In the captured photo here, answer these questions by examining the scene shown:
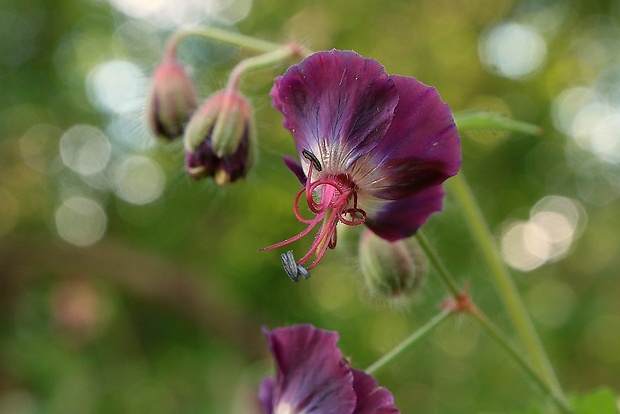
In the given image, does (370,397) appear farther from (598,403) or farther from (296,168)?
(598,403)

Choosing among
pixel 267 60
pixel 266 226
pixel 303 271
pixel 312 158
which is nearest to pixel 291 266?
pixel 303 271

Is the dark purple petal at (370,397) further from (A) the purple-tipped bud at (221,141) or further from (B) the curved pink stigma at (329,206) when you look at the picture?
(A) the purple-tipped bud at (221,141)

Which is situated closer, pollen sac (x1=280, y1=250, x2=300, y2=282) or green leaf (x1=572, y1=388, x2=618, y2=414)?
pollen sac (x1=280, y1=250, x2=300, y2=282)

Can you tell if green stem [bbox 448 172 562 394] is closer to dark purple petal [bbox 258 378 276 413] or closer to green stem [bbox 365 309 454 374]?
green stem [bbox 365 309 454 374]

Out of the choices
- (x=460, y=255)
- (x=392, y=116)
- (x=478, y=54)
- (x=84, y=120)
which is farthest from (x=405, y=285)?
(x=84, y=120)

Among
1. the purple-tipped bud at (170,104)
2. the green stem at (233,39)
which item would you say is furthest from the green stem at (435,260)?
the purple-tipped bud at (170,104)

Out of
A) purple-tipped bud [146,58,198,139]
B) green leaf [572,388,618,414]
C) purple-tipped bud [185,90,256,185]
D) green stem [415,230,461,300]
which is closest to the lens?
green stem [415,230,461,300]

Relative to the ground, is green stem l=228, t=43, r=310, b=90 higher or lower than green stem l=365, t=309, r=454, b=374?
higher

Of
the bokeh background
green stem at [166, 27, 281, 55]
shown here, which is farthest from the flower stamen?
the bokeh background
